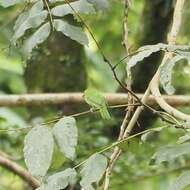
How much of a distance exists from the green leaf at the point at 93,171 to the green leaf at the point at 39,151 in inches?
2.2

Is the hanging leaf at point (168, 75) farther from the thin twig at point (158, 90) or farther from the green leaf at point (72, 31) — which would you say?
the green leaf at point (72, 31)

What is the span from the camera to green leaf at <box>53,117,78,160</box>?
93 cm

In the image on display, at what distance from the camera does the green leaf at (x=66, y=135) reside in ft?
3.06

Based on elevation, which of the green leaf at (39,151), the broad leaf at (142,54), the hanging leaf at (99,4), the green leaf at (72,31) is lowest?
the green leaf at (39,151)

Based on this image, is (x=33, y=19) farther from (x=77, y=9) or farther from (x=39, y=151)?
(x=39, y=151)

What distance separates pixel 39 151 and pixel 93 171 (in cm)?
8

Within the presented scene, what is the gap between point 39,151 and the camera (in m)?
0.93

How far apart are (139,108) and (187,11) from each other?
972mm

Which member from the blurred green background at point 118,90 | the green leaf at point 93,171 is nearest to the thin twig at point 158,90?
the green leaf at point 93,171

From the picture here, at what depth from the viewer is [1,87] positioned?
3697 mm

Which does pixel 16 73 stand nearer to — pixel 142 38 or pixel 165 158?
pixel 142 38

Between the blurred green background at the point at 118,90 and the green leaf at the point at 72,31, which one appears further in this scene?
the blurred green background at the point at 118,90

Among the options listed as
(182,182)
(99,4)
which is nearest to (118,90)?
(99,4)

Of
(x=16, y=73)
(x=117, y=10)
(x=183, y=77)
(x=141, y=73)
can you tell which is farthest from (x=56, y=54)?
(x=16, y=73)
